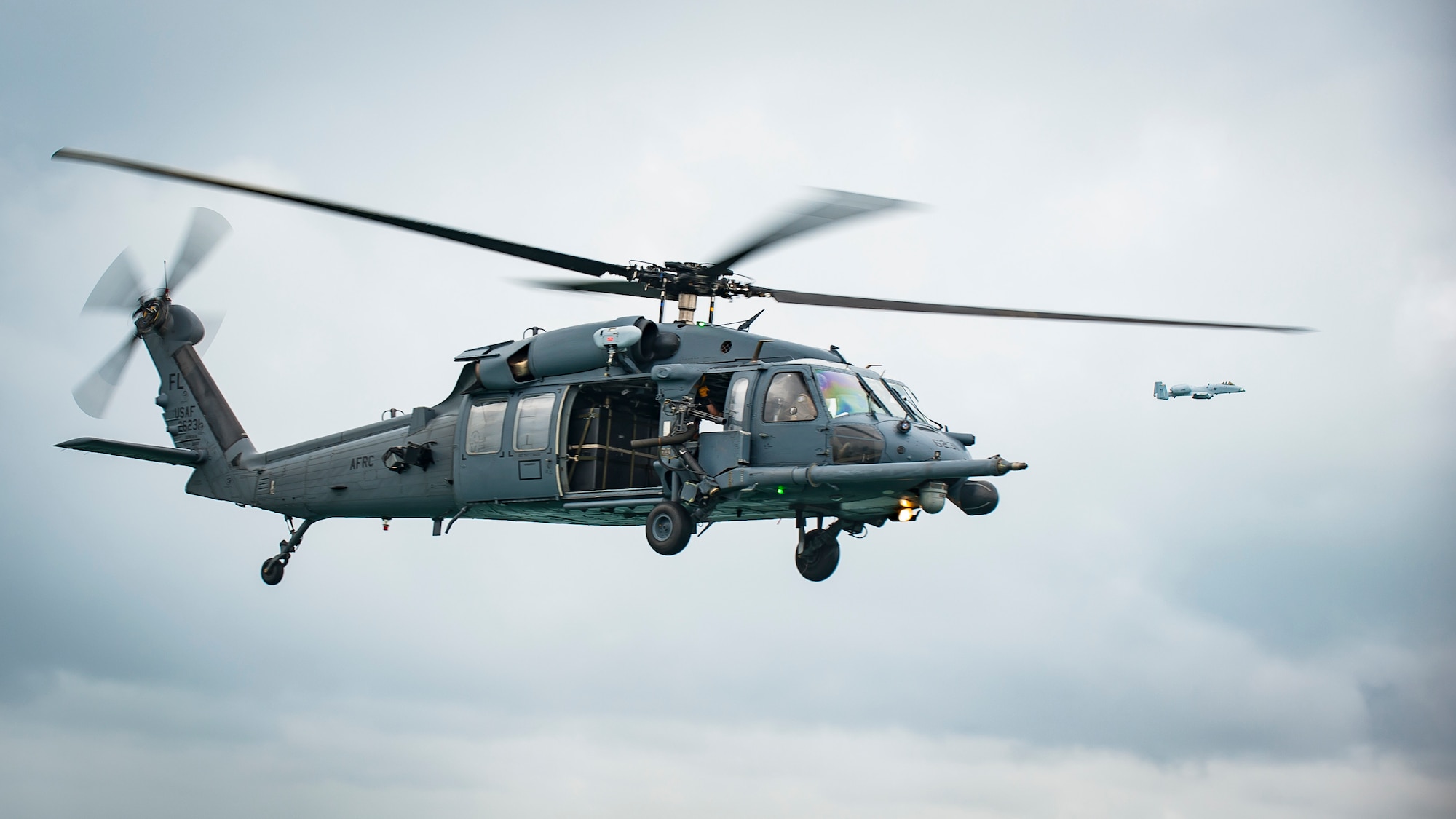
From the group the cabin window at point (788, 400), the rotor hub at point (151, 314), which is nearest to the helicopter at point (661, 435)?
the cabin window at point (788, 400)

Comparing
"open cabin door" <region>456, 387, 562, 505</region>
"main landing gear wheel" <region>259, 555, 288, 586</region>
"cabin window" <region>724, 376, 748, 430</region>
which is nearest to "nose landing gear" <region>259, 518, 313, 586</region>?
"main landing gear wheel" <region>259, 555, 288, 586</region>

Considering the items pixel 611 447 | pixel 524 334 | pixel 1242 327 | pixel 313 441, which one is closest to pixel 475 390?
pixel 524 334

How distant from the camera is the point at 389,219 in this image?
15.4 metres

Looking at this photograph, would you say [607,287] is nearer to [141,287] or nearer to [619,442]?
[619,442]

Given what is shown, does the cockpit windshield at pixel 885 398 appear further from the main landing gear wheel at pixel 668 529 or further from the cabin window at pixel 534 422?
the cabin window at pixel 534 422

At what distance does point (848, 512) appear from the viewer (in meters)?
17.0

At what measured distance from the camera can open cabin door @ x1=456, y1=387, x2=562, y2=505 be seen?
58.6 feet

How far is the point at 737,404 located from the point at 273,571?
33.3 feet

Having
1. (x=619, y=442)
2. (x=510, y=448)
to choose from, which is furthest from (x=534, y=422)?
(x=619, y=442)

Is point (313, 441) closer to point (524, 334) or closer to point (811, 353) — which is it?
point (524, 334)

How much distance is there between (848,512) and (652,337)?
3599 mm

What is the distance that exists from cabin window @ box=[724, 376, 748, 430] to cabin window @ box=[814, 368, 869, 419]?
97 centimetres

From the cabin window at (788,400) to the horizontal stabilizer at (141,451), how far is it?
11279 millimetres

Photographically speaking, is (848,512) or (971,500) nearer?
(971,500)
